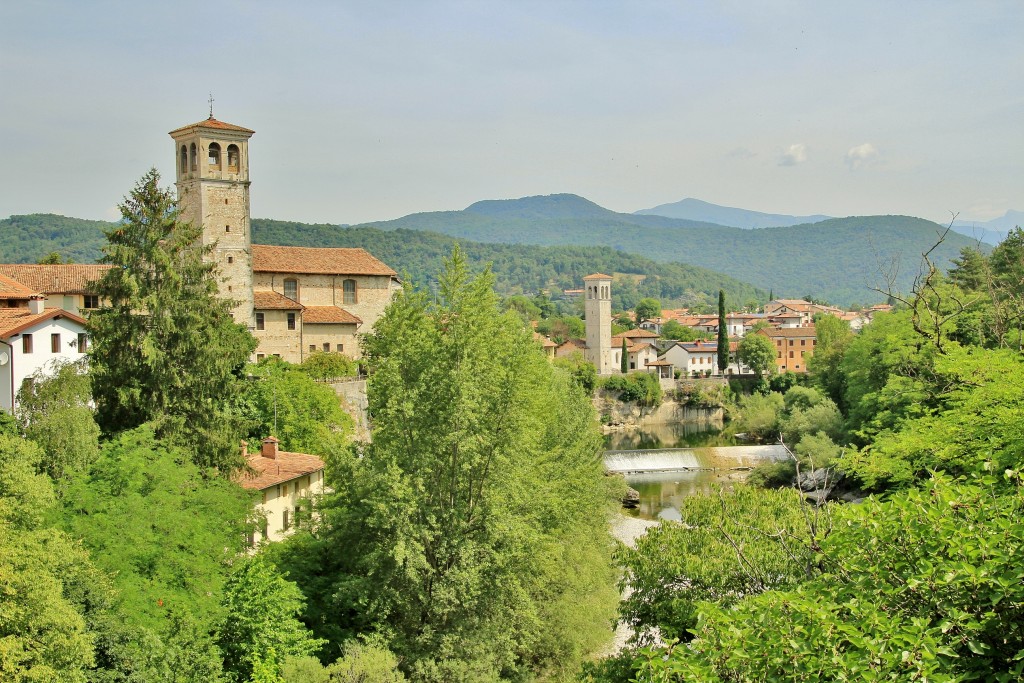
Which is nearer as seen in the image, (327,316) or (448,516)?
(448,516)

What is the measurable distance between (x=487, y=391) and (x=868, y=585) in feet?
33.0

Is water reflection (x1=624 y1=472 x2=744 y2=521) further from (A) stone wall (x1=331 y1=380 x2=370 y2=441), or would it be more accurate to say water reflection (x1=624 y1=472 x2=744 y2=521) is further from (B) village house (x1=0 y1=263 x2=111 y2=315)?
(B) village house (x1=0 y1=263 x2=111 y2=315)

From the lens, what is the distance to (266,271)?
46.9 metres

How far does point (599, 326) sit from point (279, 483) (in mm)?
67398

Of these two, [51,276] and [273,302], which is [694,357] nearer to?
[273,302]

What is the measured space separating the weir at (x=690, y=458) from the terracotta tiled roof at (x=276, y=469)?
28.4 metres

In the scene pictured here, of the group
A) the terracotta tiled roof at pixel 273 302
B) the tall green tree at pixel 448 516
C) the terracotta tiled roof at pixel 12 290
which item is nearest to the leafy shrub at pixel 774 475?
the terracotta tiled roof at pixel 273 302

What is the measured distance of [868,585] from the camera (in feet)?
26.4

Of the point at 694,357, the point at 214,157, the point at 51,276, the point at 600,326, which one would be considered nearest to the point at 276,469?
the point at 51,276

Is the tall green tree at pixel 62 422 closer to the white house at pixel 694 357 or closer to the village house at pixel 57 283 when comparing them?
the village house at pixel 57 283

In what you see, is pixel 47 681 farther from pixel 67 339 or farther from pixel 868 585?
pixel 67 339

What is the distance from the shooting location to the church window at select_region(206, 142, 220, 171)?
132 feet

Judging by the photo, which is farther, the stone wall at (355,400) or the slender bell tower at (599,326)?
the slender bell tower at (599,326)

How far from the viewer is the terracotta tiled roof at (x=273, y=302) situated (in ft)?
145
